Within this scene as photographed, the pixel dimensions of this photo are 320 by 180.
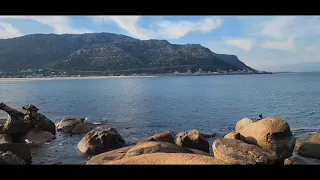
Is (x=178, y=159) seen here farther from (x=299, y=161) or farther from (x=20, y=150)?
(x=20, y=150)

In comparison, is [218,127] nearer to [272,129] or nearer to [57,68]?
[272,129]

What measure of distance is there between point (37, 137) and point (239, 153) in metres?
11.0

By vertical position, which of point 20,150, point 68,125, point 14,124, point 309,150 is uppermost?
point 14,124

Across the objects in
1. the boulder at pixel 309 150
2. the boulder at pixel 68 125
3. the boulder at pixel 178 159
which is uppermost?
the boulder at pixel 178 159

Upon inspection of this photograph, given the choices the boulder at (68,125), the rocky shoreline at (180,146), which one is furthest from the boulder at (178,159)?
the boulder at (68,125)

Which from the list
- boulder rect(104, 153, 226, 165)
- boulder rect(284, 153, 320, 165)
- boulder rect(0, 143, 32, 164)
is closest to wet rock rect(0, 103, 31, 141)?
boulder rect(0, 143, 32, 164)

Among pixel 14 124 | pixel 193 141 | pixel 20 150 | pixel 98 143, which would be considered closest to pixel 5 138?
pixel 14 124

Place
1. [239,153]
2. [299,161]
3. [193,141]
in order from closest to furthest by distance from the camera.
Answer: [239,153], [299,161], [193,141]

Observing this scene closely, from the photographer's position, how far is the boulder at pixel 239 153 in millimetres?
9789

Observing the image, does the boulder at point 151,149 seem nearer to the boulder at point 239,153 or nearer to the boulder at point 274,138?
the boulder at point 239,153

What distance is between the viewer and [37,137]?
16641 millimetres
